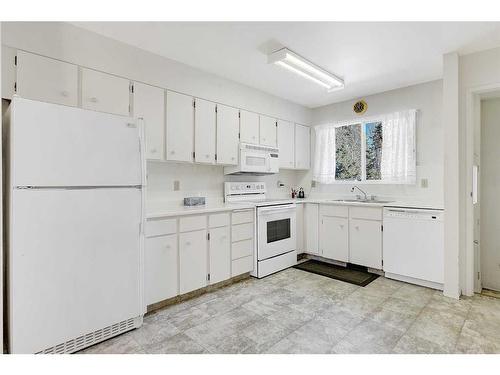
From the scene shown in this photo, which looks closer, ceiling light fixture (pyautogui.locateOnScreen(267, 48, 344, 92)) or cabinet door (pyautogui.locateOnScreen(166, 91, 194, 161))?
ceiling light fixture (pyautogui.locateOnScreen(267, 48, 344, 92))

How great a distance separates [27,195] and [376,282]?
3.45 m

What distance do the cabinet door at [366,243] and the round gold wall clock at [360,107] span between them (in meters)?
1.76

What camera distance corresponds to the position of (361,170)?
423 cm

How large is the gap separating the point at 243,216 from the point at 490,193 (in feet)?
9.62

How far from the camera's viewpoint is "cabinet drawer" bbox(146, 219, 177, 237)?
2438mm

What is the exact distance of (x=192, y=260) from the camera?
2.76 meters

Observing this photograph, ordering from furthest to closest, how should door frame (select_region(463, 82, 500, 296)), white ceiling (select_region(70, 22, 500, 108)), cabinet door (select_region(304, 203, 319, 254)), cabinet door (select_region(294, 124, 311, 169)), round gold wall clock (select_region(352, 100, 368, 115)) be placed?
cabinet door (select_region(294, 124, 311, 169))
round gold wall clock (select_region(352, 100, 368, 115))
cabinet door (select_region(304, 203, 319, 254))
door frame (select_region(463, 82, 500, 296))
white ceiling (select_region(70, 22, 500, 108))

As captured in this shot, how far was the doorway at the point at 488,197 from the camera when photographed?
10.2 feet

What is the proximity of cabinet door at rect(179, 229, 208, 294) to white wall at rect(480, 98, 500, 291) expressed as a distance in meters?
3.27

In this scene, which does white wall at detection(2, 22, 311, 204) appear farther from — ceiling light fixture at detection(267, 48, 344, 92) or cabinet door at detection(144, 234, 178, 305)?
ceiling light fixture at detection(267, 48, 344, 92)

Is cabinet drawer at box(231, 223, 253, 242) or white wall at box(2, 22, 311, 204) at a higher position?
white wall at box(2, 22, 311, 204)

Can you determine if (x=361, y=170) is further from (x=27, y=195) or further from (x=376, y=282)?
(x=27, y=195)

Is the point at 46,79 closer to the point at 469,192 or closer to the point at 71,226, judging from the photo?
the point at 71,226

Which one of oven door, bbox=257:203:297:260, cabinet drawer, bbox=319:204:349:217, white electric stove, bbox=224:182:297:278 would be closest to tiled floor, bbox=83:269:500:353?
white electric stove, bbox=224:182:297:278
